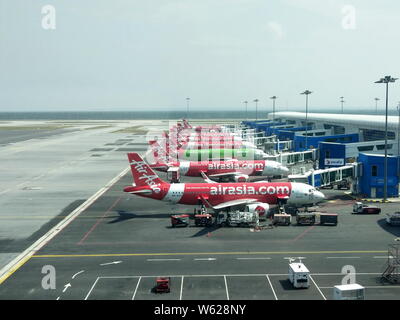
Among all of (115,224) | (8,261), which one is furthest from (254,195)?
(8,261)

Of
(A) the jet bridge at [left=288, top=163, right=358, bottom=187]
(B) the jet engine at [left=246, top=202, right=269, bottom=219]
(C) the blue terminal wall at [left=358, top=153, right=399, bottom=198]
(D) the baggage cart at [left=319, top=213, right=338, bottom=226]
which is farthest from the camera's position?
(A) the jet bridge at [left=288, top=163, right=358, bottom=187]

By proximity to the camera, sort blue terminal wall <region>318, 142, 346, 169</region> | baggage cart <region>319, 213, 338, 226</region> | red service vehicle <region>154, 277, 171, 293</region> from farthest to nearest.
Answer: blue terminal wall <region>318, 142, 346, 169</region>, baggage cart <region>319, 213, 338, 226</region>, red service vehicle <region>154, 277, 171, 293</region>

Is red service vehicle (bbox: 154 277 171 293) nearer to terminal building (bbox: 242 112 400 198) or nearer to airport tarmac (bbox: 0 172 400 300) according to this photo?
airport tarmac (bbox: 0 172 400 300)

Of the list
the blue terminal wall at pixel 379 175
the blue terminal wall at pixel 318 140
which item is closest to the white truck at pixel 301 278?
the blue terminal wall at pixel 379 175

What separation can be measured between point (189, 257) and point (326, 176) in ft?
144

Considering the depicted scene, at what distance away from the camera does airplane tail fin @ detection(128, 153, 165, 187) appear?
62969mm

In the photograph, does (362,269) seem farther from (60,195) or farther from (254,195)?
(60,195)

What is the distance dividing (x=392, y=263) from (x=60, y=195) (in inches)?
2505

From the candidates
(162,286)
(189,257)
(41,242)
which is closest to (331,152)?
(189,257)

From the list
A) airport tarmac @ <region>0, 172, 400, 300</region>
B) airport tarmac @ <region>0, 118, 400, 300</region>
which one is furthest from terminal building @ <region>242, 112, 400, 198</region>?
airport tarmac @ <region>0, 172, 400, 300</region>

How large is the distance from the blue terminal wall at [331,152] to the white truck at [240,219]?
43445 millimetres

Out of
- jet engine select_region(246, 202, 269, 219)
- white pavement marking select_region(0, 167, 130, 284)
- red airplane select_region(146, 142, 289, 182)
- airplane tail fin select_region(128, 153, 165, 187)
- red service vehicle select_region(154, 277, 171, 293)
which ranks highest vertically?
airplane tail fin select_region(128, 153, 165, 187)

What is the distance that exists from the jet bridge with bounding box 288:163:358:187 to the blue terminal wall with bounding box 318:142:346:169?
12346mm

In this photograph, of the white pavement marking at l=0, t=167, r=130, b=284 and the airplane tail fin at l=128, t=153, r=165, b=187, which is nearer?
the white pavement marking at l=0, t=167, r=130, b=284
